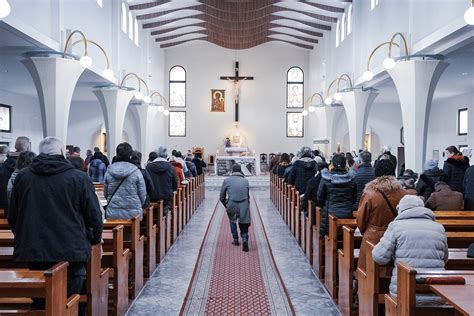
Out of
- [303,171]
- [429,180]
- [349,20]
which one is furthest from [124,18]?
[429,180]

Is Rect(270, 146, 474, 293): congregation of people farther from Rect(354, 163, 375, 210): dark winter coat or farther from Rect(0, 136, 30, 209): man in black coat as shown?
Rect(0, 136, 30, 209): man in black coat

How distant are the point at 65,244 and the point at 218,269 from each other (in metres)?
4.23

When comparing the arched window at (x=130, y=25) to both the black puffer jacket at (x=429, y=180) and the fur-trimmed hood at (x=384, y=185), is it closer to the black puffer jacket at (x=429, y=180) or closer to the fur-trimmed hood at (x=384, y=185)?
the black puffer jacket at (x=429, y=180)

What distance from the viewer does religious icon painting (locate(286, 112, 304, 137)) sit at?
102 feet

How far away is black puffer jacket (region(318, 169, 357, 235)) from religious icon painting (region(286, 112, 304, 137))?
2463 cm

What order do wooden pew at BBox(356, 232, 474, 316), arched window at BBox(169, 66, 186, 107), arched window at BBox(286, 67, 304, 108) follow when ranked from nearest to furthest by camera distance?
wooden pew at BBox(356, 232, 474, 316)
arched window at BBox(169, 66, 186, 107)
arched window at BBox(286, 67, 304, 108)

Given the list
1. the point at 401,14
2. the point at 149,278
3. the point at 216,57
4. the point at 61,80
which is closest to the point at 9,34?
the point at 61,80

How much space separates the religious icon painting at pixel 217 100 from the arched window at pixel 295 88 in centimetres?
376

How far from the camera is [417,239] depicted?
3.70 m

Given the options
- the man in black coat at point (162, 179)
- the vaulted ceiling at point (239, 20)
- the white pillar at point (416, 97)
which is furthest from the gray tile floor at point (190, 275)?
the vaulted ceiling at point (239, 20)

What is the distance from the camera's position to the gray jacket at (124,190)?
6.38 metres

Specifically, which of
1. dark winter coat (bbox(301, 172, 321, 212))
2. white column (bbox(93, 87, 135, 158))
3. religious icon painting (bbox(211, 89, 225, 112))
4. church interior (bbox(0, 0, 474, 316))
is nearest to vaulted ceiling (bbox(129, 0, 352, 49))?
church interior (bbox(0, 0, 474, 316))

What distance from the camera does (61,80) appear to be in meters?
11.9

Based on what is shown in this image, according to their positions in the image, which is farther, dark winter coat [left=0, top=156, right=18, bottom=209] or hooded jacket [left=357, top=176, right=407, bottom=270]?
dark winter coat [left=0, top=156, right=18, bottom=209]
